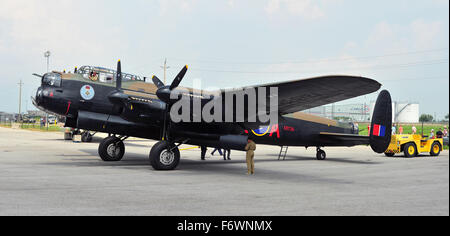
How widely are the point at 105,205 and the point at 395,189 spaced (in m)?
6.84

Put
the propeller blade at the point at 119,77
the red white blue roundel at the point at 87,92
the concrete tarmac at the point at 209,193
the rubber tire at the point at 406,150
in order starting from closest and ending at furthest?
the concrete tarmac at the point at 209,193, the propeller blade at the point at 119,77, the red white blue roundel at the point at 87,92, the rubber tire at the point at 406,150

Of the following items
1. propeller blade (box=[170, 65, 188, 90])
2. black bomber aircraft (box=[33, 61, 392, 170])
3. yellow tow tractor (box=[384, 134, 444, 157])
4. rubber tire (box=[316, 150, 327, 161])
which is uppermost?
propeller blade (box=[170, 65, 188, 90])

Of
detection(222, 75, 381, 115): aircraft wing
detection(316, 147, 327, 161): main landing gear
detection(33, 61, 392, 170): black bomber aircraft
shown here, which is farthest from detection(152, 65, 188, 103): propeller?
detection(316, 147, 327, 161): main landing gear

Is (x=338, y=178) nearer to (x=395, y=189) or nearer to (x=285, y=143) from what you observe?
(x=395, y=189)

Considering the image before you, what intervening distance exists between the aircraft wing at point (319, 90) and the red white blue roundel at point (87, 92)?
5.19 m

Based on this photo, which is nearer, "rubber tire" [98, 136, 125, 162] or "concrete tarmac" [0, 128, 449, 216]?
"concrete tarmac" [0, 128, 449, 216]

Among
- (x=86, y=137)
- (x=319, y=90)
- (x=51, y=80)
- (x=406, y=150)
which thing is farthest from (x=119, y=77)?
(x=86, y=137)

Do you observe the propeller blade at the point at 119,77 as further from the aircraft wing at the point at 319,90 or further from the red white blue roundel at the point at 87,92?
the aircraft wing at the point at 319,90

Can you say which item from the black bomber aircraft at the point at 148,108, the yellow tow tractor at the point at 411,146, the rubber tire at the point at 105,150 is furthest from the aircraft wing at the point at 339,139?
the rubber tire at the point at 105,150

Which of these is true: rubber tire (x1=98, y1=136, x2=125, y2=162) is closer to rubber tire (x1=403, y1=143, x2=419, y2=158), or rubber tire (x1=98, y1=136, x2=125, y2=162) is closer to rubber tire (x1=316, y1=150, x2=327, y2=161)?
rubber tire (x1=316, y1=150, x2=327, y2=161)

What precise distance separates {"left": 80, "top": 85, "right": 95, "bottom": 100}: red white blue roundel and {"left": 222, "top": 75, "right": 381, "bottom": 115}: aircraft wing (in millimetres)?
5190

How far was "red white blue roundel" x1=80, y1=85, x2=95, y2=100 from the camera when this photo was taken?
44.5ft

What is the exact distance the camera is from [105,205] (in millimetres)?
6766

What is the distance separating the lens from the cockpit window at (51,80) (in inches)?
522
